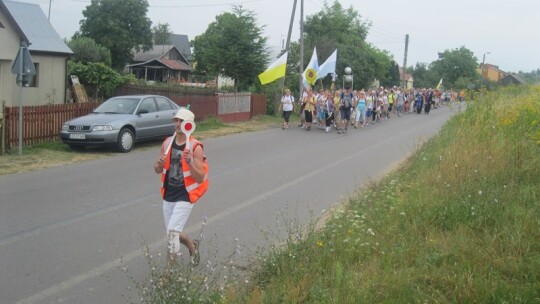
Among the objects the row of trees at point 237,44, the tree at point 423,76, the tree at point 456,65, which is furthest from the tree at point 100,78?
the tree at point 456,65

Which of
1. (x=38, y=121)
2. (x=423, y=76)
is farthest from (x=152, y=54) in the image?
(x=38, y=121)

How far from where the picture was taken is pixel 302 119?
75.0 ft

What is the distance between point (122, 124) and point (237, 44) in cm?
1362

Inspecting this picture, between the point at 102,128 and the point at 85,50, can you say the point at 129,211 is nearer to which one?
the point at 102,128

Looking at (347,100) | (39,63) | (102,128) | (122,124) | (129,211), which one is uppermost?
(39,63)

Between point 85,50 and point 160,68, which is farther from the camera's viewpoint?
point 160,68

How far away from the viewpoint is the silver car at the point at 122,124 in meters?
13.8

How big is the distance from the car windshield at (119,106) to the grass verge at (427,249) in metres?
8.94

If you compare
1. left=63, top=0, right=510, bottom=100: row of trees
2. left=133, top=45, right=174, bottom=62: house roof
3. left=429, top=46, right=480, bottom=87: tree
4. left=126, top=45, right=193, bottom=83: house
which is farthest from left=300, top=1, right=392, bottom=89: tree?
left=429, top=46, right=480, bottom=87: tree

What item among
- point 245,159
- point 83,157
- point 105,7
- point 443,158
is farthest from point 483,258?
point 105,7

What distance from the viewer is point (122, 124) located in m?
14.2

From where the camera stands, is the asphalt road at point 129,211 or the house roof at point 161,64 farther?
the house roof at point 161,64

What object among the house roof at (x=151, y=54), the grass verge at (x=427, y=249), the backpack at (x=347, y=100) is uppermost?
the house roof at (x=151, y=54)

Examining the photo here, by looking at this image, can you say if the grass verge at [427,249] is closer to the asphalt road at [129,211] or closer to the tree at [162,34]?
the asphalt road at [129,211]
